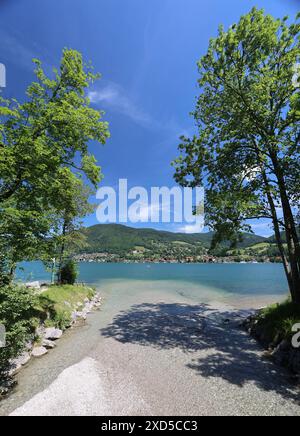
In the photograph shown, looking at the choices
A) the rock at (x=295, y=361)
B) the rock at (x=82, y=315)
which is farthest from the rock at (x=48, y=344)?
the rock at (x=295, y=361)

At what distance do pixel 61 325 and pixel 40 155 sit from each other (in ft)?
32.1

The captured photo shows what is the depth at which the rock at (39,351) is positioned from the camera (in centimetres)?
983

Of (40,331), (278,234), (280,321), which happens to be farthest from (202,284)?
(40,331)

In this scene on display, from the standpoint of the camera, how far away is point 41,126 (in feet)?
38.4

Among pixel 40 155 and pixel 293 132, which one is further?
pixel 293 132

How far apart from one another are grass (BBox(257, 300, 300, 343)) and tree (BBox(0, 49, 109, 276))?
1232cm

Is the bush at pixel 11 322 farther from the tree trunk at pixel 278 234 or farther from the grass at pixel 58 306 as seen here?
the tree trunk at pixel 278 234

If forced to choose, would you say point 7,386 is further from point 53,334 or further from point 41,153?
point 41,153

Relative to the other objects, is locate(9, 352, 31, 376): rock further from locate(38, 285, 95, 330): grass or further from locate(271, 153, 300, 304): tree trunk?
locate(271, 153, 300, 304): tree trunk

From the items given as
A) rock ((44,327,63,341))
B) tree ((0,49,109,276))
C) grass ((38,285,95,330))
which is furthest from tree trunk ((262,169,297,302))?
grass ((38,285,95,330))
